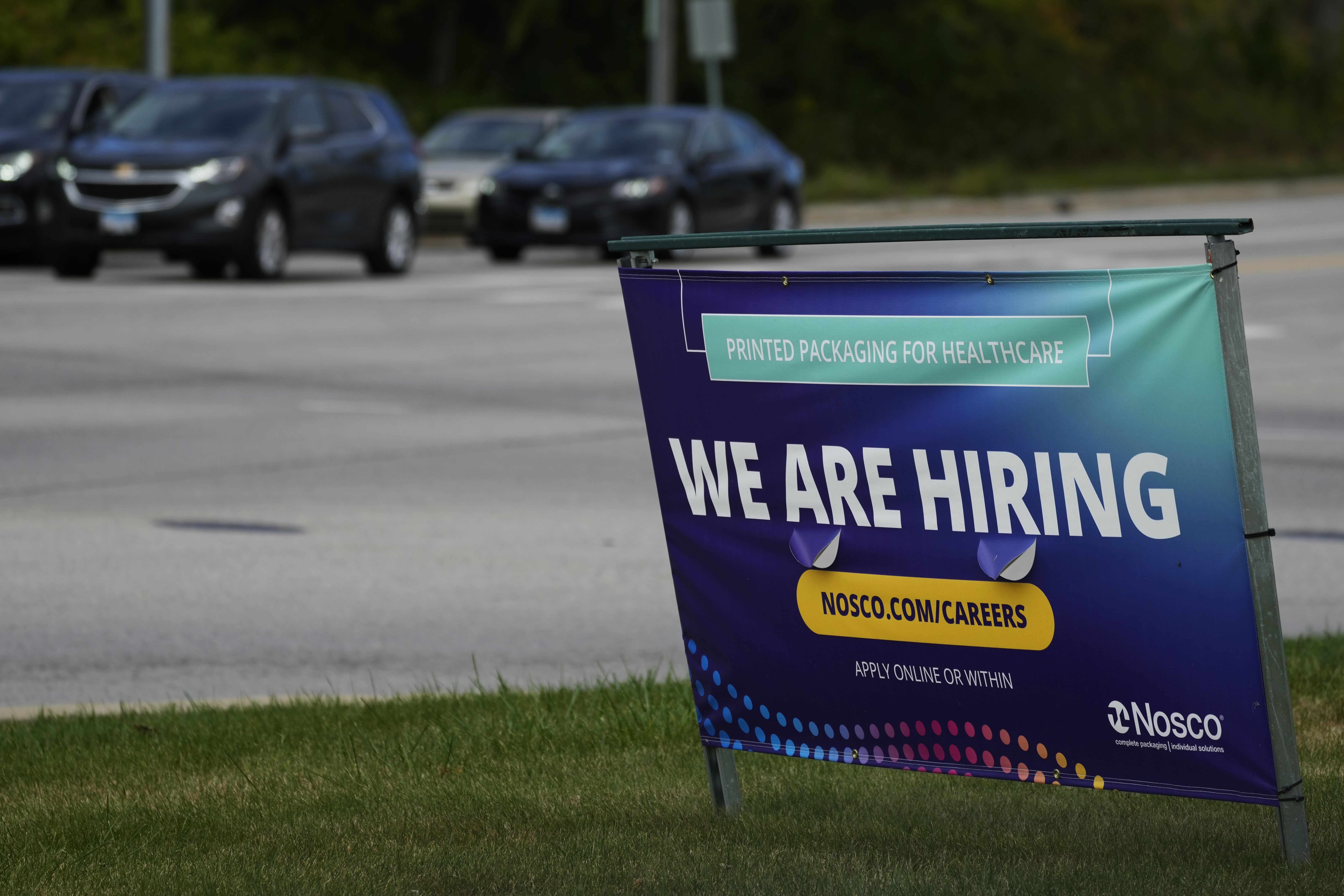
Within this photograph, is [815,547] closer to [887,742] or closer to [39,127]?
[887,742]

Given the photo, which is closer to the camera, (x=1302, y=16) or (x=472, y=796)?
(x=472, y=796)

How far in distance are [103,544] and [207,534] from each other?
419 millimetres

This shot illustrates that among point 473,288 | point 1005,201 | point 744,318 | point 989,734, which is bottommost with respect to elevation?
point 1005,201

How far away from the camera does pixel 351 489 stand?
9773 millimetres

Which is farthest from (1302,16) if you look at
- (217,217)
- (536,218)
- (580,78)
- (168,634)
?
(168,634)

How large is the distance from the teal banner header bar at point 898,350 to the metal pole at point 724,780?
813 millimetres

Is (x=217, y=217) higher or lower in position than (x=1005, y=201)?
higher

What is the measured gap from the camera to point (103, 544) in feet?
27.5

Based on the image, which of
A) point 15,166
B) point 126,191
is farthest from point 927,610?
point 15,166

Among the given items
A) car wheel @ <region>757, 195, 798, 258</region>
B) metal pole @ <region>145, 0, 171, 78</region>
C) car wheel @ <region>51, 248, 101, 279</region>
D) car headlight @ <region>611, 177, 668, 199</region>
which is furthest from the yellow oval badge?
metal pole @ <region>145, 0, 171, 78</region>

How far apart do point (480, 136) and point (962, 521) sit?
86.0 ft

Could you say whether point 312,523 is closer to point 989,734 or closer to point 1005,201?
point 989,734

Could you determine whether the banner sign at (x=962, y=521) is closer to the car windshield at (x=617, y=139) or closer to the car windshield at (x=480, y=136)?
the car windshield at (x=617, y=139)

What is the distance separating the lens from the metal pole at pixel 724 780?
450 cm
